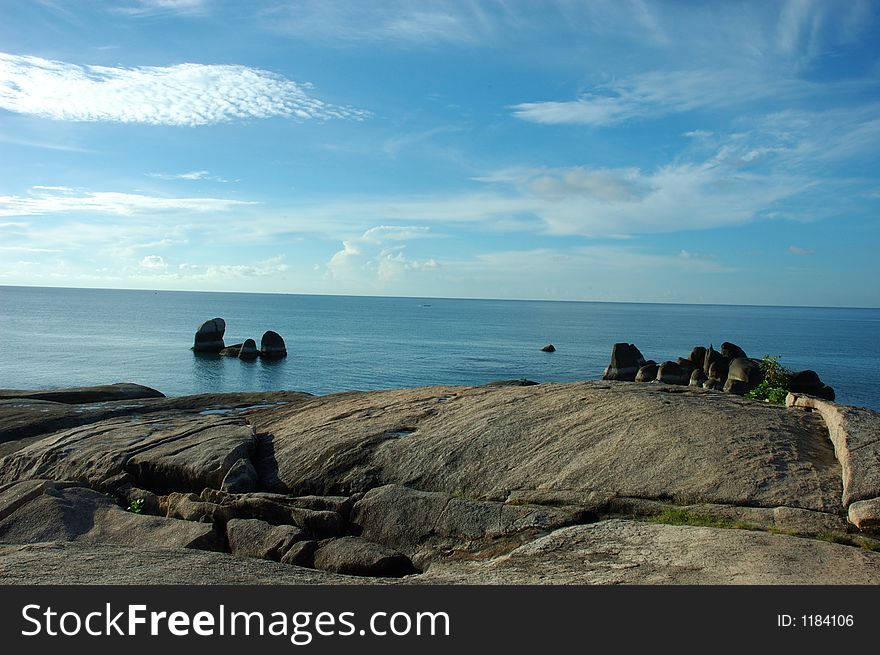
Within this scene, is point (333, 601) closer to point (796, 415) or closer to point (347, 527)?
point (347, 527)

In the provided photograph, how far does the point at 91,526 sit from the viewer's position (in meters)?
14.7

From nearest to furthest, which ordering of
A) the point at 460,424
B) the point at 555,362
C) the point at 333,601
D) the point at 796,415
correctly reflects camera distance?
the point at 333,601 < the point at 796,415 < the point at 460,424 < the point at 555,362

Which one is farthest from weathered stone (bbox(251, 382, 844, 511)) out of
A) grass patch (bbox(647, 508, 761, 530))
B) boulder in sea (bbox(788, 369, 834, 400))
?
boulder in sea (bbox(788, 369, 834, 400))

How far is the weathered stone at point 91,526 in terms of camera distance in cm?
1349

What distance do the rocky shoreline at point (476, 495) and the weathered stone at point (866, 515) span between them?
5 centimetres

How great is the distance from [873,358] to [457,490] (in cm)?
10774

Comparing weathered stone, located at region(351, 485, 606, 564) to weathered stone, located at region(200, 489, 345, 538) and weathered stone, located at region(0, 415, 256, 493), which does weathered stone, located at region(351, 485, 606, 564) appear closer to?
weathered stone, located at region(200, 489, 345, 538)

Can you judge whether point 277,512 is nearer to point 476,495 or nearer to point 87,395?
point 476,495

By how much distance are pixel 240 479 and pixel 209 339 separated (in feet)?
267

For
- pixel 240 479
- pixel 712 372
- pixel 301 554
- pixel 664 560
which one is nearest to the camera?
pixel 664 560

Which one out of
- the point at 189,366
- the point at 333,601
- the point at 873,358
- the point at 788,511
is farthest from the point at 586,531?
the point at 873,358

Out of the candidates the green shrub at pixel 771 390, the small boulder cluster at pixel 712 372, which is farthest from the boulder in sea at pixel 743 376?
the green shrub at pixel 771 390

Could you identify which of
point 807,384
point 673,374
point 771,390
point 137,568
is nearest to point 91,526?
point 137,568

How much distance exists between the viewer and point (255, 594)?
8.17 m
